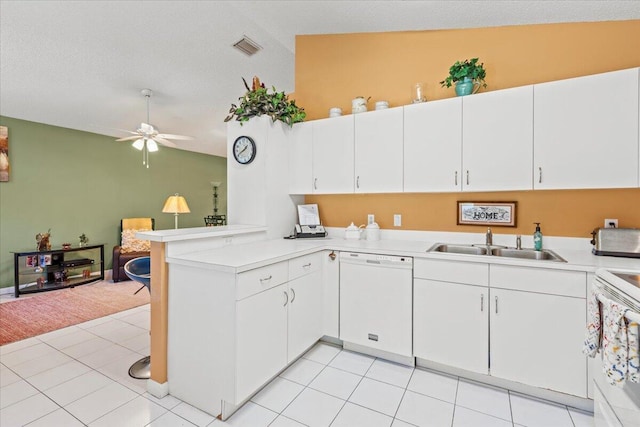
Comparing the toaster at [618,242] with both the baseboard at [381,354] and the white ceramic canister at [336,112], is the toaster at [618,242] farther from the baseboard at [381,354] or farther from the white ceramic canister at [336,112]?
the white ceramic canister at [336,112]

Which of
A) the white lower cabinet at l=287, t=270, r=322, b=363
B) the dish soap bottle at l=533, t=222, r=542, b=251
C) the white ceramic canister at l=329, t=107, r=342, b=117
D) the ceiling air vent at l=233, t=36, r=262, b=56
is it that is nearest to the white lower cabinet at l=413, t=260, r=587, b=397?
the dish soap bottle at l=533, t=222, r=542, b=251

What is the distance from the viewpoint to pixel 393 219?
2973mm

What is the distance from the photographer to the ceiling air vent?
10.2 feet

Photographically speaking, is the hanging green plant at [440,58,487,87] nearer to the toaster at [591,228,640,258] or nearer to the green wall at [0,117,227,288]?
the toaster at [591,228,640,258]

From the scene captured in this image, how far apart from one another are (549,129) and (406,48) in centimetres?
153

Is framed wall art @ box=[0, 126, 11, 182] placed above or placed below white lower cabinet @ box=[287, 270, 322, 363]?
above

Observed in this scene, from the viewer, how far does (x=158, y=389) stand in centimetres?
197

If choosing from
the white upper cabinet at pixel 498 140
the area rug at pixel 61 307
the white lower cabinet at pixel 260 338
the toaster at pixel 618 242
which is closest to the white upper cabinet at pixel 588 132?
the white upper cabinet at pixel 498 140

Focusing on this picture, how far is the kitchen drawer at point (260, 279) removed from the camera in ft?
5.62

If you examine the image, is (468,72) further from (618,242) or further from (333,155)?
(618,242)

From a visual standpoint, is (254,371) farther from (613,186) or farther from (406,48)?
(406,48)

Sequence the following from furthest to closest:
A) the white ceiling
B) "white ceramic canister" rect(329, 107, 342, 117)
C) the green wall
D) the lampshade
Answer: the green wall < the lampshade < "white ceramic canister" rect(329, 107, 342, 117) < the white ceiling

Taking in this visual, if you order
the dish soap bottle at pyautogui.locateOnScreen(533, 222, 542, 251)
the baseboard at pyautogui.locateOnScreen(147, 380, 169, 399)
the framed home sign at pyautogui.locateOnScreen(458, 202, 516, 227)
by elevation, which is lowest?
the baseboard at pyautogui.locateOnScreen(147, 380, 169, 399)

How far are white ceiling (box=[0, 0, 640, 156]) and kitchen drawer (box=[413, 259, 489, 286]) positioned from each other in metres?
2.00
